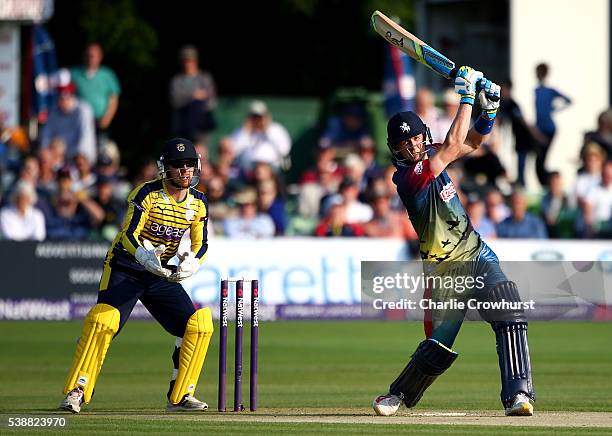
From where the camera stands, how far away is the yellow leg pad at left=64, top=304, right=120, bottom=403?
1073 centimetres

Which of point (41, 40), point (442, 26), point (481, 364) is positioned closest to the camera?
point (481, 364)

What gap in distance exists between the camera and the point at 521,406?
10.0 metres

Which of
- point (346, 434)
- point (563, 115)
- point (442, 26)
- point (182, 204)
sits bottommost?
point (346, 434)

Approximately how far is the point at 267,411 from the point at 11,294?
28.3 ft

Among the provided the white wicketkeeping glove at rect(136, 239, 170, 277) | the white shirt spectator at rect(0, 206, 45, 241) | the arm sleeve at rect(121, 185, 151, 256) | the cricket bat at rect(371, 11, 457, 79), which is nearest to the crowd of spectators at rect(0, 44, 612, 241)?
the white shirt spectator at rect(0, 206, 45, 241)

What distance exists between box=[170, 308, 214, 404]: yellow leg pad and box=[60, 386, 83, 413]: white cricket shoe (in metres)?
0.71

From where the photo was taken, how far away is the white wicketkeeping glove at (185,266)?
426 inches

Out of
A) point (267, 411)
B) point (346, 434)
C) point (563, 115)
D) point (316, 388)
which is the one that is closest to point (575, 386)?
point (316, 388)

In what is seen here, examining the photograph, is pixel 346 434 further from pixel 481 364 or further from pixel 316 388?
pixel 481 364

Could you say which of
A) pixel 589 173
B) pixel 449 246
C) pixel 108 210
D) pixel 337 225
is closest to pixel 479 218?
pixel 337 225

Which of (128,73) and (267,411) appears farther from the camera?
(128,73)

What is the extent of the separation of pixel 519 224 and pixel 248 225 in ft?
12.0

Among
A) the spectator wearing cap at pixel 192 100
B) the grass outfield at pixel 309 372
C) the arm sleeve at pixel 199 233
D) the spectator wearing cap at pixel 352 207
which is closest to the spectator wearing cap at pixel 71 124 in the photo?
the spectator wearing cap at pixel 192 100

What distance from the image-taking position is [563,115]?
24.1 metres
